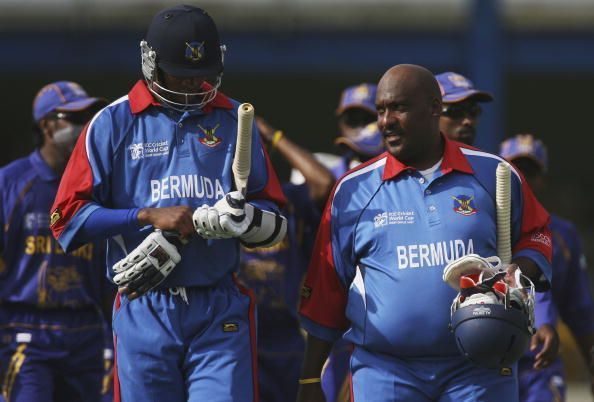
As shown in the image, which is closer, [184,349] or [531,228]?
[184,349]

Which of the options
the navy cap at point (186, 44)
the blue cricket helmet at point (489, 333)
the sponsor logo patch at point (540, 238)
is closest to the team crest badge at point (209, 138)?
the navy cap at point (186, 44)

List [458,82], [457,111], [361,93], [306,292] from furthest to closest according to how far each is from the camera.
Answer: [361,93] < [458,82] < [457,111] < [306,292]

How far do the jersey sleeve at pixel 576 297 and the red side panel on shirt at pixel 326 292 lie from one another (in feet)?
8.22

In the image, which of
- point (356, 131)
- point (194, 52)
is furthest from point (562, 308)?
point (194, 52)

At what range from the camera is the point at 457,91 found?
7152mm

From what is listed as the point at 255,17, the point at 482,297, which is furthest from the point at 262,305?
the point at 255,17

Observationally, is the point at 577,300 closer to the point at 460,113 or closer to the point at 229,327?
the point at 460,113

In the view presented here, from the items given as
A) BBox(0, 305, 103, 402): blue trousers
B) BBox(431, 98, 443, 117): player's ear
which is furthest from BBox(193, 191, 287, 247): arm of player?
BBox(0, 305, 103, 402): blue trousers

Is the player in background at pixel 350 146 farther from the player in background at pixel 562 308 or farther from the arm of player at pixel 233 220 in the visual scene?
the arm of player at pixel 233 220

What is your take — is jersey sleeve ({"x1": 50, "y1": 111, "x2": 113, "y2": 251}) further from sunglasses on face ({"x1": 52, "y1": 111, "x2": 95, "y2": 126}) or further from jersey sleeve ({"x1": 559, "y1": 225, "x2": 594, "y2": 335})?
jersey sleeve ({"x1": 559, "y1": 225, "x2": 594, "y2": 335})

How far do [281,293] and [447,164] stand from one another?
8.54ft

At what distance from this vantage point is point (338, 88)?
1948 centimetres

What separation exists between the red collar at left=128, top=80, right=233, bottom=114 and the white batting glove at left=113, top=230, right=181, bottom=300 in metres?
0.60

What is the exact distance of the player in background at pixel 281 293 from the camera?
25.9 feet
